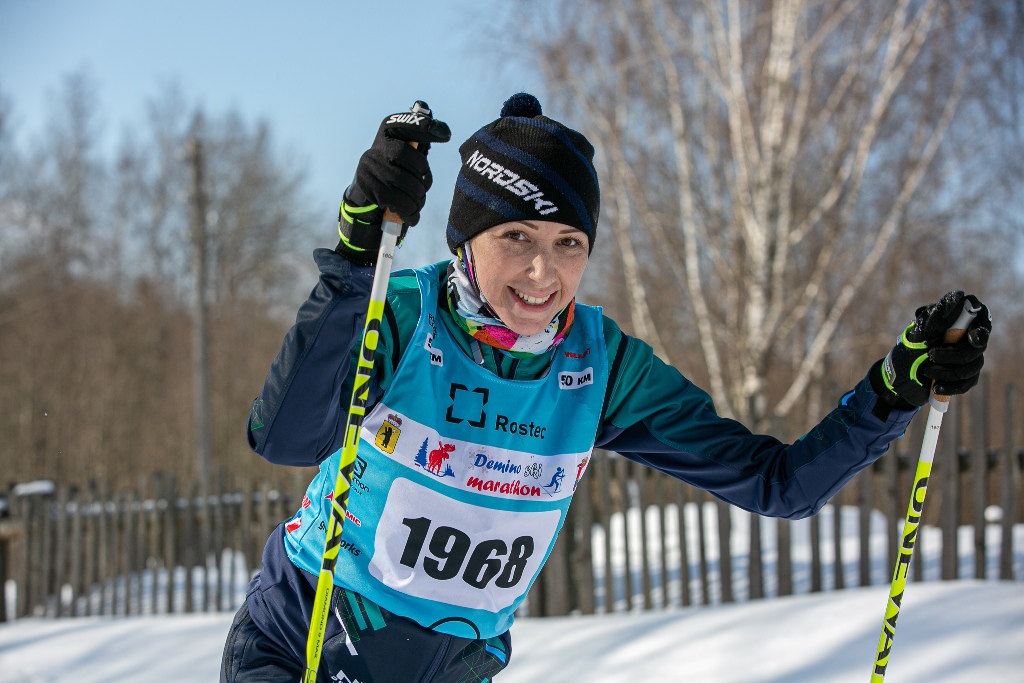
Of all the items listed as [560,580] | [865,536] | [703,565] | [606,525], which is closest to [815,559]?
[865,536]

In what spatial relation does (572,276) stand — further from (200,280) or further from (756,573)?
(200,280)

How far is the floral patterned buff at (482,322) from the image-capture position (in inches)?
73.9

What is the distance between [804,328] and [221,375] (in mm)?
14619

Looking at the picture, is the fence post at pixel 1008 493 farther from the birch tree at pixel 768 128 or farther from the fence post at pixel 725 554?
the birch tree at pixel 768 128

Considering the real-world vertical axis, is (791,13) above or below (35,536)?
above

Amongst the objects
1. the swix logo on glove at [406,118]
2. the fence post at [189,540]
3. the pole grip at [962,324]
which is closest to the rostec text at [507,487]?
the swix logo on glove at [406,118]

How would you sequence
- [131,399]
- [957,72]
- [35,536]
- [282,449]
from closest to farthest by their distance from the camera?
[282,449] → [35,536] → [957,72] → [131,399]

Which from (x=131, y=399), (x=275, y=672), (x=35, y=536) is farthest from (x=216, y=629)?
(x=131, y=399)

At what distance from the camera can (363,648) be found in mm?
1835

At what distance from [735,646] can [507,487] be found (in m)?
3.39

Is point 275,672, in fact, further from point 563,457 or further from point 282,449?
point 563,457

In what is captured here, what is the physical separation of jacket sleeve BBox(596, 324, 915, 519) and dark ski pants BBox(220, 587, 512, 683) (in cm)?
64

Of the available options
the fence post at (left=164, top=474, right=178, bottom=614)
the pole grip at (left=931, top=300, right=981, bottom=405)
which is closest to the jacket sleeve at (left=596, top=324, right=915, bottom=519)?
the pole grip at (left=931, top=300, right=981, bottom=405)

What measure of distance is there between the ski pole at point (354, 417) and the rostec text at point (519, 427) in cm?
36
